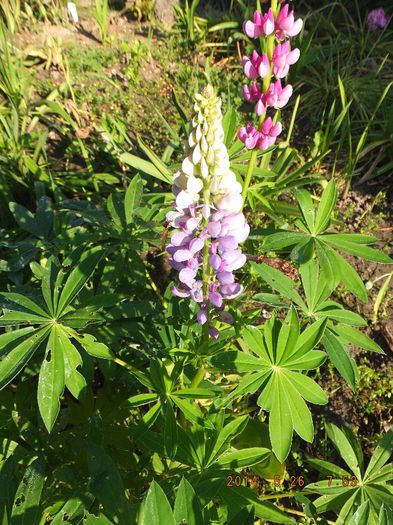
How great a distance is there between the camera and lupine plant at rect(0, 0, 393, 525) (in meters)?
1.25

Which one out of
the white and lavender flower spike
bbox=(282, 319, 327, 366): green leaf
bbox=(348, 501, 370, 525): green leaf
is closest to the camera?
the white and lavender flower spike

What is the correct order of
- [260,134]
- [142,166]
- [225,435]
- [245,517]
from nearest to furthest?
1. [245,517]
2. [225,435]
3. [260,134]
4. [142,166]

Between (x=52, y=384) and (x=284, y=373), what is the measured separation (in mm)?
687

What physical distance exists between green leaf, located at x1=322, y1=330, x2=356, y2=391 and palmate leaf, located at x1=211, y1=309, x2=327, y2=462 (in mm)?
185

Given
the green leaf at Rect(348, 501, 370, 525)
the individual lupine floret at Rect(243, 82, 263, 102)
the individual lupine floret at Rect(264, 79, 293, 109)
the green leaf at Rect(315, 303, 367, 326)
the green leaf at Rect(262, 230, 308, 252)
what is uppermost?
the individual lupine floret at Rect(243, 82, 263, 102)

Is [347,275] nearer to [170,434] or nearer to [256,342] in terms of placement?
[256,342]

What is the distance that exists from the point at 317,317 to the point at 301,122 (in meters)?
2.22

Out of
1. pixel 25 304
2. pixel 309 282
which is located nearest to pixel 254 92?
→ pixel 309 282

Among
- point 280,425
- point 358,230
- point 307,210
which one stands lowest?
point 280,425

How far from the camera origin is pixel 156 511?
1.06 m

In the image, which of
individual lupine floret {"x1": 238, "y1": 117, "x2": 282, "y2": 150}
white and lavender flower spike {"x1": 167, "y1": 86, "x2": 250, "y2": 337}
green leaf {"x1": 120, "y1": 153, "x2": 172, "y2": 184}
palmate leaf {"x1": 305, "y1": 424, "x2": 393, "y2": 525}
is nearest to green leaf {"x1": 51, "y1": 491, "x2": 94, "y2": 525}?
white and lavender flower spike {"x1": 167, "y1": 86, "x2": 250, "y2": 337}

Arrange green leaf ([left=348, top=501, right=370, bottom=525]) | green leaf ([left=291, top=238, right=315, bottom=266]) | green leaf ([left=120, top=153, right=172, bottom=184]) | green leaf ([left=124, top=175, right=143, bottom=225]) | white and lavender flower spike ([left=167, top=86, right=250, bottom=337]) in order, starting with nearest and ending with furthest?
1. white and lavender flower spike ([left=167, top=86, right=250, bottom=337])
2. green leaf ([left=348, top=501, right=370, bottom=525])
3. green leaf ([left=291, top=238, right=315, bottom=266])
4. green leaf ([left=124, top=175, right=143, bottom=225])
5. green leaf ([left=120, top=153, right=172, bottom=184])

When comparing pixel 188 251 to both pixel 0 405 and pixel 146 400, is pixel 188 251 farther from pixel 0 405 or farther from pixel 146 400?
pixel 0 405

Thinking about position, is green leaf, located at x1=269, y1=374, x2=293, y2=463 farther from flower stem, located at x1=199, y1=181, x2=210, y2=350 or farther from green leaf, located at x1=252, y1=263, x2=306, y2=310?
green leaf, located at x1=252, y1=263, x2=306, y2=310
